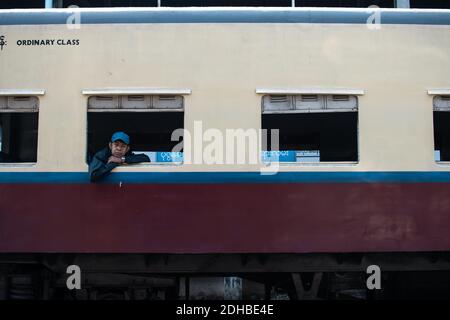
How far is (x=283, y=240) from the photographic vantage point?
184 inches

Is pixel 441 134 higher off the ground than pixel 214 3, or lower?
lower

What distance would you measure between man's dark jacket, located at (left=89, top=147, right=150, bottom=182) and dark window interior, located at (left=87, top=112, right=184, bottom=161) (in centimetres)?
13

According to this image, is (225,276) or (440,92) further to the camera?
(225,276)

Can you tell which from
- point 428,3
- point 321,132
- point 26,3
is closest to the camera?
point 321,132

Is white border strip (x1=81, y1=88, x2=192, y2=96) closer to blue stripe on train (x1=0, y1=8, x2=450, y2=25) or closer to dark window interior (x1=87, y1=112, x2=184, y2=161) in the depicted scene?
dark window interior (x1=87, y1=112, x2=184, y2=161)

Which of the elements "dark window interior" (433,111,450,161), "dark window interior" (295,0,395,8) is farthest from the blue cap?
"dark window interior" (433,111,450,161)

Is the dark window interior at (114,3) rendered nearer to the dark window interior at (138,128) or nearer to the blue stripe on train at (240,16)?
the blue stripe on train at (240,16)

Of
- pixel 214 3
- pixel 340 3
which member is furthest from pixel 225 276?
pixel 340 3

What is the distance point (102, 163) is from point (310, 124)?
2.04 meters

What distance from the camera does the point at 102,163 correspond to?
4.71 meters

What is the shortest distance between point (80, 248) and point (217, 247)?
127 cm

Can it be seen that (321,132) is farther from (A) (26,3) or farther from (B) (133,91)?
(A) (26,3)

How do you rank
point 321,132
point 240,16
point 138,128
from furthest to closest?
1. point 321,132
2. point 138,128
3. point 240,16

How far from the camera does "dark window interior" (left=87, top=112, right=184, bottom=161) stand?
16.0ft
